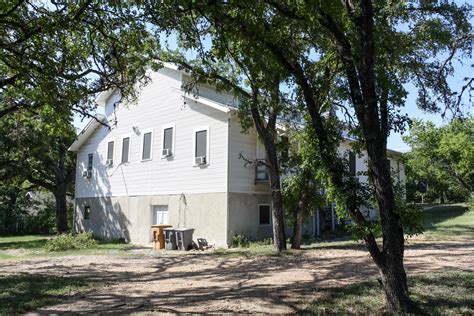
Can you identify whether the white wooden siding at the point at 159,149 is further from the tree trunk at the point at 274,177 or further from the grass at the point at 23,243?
the grass at the point at 23,243

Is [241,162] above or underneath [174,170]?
above

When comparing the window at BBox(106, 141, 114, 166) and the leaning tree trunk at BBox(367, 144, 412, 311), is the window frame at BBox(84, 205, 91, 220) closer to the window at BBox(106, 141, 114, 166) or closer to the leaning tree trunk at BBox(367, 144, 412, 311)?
the window at BBox(106, 141, 114, 166)

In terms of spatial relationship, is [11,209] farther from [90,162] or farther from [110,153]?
[110,153]

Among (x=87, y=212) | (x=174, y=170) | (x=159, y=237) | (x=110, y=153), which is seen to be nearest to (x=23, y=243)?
(x=87, y=212)

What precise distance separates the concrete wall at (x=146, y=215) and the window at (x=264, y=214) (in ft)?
7.45

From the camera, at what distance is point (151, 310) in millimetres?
7117

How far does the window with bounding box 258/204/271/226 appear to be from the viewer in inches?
779

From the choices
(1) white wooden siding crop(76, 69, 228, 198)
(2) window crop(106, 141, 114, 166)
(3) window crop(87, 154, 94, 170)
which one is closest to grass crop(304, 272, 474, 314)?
(1) white wooden siding crop(76, 69, 228, 198)

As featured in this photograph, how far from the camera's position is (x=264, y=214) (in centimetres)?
2005

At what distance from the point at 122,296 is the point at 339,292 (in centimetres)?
417

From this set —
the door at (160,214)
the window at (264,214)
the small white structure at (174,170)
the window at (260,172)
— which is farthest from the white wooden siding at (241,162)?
the door at (160,214)

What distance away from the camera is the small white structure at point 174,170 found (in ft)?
61.4

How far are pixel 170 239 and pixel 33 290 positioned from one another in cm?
955

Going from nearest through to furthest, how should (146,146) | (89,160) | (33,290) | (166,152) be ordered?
(33,290)
(166,152)
(146,146)
(89,160)
